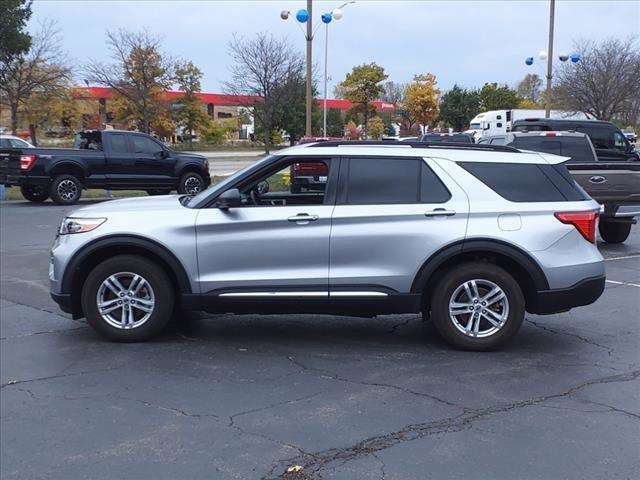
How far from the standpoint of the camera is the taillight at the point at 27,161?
17250 mm

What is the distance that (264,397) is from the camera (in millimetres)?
4797

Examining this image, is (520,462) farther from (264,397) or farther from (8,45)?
(8,45)

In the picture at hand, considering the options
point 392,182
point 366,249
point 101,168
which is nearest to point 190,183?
point 101,168

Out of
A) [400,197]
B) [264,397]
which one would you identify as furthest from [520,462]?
[400,197]

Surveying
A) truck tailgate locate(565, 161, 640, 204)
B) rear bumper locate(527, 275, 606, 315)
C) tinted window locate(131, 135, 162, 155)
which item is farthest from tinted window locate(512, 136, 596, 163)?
tinted window locate(131, 135, 162, 155)

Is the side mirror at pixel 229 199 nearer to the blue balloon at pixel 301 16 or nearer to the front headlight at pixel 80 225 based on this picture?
the front headlight at pixel 80 225

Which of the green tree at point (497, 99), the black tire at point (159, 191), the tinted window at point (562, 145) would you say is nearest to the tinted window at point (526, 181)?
→ the tinted window at point (562, 145)

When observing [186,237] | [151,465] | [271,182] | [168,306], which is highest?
[271,182]

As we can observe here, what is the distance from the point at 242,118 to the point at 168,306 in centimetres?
6498

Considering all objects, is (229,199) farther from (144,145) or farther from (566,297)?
(144,145)

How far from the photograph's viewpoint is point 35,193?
18641 mm

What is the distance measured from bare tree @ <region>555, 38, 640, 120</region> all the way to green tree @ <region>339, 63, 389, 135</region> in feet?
62.5

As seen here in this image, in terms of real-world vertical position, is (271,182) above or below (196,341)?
above

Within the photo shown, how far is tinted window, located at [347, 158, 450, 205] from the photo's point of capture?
232 inches
